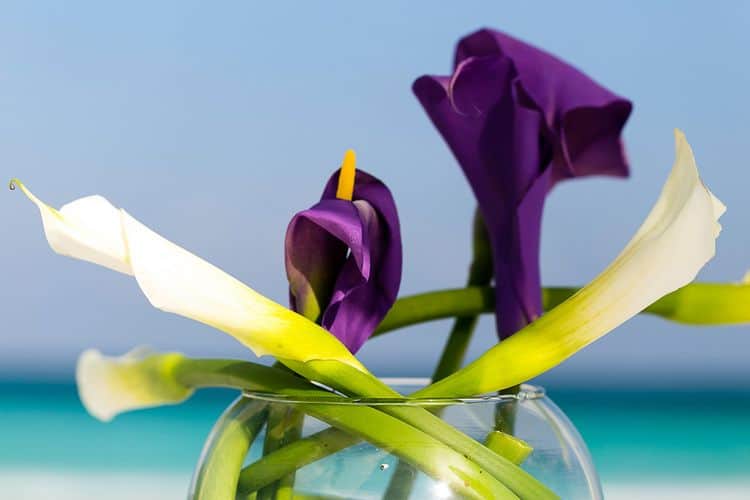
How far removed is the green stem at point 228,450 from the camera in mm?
248

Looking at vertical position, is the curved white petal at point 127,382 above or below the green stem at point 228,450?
above

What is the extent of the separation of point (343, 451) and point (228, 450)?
3 cm

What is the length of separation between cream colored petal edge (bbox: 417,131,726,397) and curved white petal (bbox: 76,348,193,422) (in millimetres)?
82

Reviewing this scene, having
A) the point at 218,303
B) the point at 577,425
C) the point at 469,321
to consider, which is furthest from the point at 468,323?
the point at 577,425

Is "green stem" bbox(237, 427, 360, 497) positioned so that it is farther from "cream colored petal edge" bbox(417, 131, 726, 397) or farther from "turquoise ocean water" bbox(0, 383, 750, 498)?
"turquoise ocean water" bbox(0, 383, 750, 498)

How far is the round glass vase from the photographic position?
240 millimetres

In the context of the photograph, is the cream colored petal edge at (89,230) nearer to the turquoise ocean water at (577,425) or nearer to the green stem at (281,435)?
the green stem at (281,435)

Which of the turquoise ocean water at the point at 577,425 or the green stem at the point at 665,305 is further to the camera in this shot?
the turquoise ocean water at the point at 577,425

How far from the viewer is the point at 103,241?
0.76ft

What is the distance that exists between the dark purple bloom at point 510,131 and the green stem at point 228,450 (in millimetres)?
74

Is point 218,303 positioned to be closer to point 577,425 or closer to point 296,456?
point 296,456

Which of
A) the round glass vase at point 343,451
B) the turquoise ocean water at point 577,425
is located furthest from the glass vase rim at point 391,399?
the turquoise ocean water at point 577,425

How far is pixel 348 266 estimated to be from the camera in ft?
0.84

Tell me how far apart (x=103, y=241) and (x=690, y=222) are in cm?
12
